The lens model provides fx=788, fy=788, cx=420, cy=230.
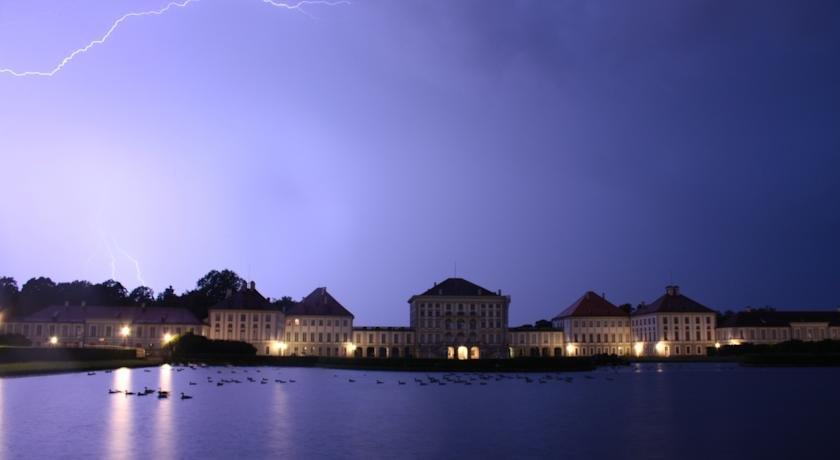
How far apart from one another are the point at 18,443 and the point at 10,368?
3865cm

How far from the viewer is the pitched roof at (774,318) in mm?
117088

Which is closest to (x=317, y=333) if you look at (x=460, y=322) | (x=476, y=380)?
(x=460, y=322)

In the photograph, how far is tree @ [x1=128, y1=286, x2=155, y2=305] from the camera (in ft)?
457

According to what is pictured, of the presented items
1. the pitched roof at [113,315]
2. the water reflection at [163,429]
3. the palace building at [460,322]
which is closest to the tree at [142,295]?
the pitched roof at [113,315]

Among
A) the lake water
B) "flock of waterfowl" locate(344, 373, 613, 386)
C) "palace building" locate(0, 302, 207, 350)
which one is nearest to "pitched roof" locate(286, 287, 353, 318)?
"palace building" locate(0, 302, 207, 350)

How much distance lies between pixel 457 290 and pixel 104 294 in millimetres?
56785

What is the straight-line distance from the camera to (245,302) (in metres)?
110

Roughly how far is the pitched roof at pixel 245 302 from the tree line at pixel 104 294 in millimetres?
4112

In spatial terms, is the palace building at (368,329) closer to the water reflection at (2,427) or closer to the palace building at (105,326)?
the palace building at (105,326)

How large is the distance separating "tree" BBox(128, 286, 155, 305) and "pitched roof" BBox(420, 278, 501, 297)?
188 feet

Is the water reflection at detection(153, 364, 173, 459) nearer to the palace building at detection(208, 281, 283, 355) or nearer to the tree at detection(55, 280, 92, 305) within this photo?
the palace building at detection(208, 281, 283, 355)

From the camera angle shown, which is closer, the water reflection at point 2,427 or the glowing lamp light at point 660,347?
the water reflection at point 2,427

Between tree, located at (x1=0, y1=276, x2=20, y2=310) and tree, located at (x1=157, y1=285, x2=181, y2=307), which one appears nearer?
tree, located at (x1=0, y1=276, x2=20, y2=310)

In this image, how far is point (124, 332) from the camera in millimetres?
108000
